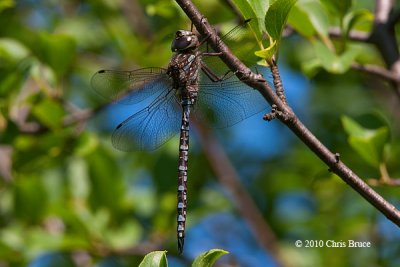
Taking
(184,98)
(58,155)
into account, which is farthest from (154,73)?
(58,155)

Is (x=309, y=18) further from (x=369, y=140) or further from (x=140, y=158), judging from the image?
(x=140, y=158)

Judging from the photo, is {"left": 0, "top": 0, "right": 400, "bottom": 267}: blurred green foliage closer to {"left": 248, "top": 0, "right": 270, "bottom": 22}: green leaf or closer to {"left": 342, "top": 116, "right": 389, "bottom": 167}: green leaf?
{"left": 342, "top": 116, "right": 389, "bottom": 167}: green leaf

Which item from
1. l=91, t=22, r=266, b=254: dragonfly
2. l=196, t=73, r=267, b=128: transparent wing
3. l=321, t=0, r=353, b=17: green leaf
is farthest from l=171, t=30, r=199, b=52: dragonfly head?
l=321, t=0, r=353, b=17: green leaf

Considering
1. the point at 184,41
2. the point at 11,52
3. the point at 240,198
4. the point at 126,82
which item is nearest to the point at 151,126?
the point at 126,82

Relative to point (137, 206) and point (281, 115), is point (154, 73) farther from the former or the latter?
point (281, 115)

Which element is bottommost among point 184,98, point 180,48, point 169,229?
point 169,229

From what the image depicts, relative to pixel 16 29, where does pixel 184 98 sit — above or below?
below

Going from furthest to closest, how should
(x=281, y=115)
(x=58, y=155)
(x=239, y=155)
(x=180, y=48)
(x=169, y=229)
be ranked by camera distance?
(x=239, y=155) → (x=169, y=229) → (x=58, y=155) → (x=180, y=48) → (x=281, y=115)

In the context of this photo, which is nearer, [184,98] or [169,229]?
[184,98]
